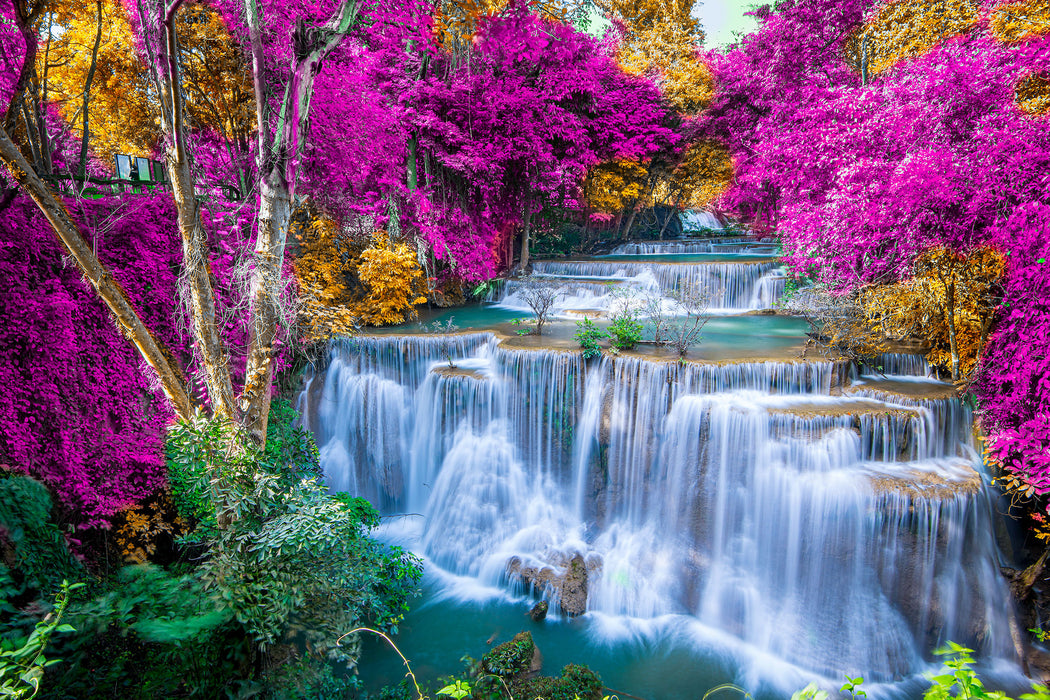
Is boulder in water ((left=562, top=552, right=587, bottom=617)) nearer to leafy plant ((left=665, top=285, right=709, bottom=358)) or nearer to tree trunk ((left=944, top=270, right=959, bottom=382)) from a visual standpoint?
leafy plant ((left=665, top=285, right=709, bottom=358))

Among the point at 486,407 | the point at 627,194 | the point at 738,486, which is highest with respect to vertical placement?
the point at 627,194

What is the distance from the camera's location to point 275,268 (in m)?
4.46

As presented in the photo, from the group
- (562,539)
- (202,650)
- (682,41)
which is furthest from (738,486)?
(682,41)

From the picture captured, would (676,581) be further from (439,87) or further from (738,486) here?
(439,87)

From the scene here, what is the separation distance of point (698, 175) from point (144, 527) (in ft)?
73.4

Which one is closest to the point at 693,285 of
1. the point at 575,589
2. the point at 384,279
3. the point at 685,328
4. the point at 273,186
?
the point at 685,328

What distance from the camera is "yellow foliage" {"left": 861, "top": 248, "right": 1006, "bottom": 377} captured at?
6.18m

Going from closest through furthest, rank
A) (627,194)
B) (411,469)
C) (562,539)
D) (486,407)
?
(562,539), (486,407), (411,469), (627,194)

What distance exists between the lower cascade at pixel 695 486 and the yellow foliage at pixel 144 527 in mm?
3442

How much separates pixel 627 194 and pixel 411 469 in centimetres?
1488

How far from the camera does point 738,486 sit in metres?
6.63

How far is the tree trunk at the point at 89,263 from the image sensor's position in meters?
3.60

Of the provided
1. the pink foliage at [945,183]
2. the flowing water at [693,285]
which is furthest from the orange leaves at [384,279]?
the pink foliage at [945,183]

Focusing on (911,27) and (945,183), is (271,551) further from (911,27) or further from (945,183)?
(911,27)
